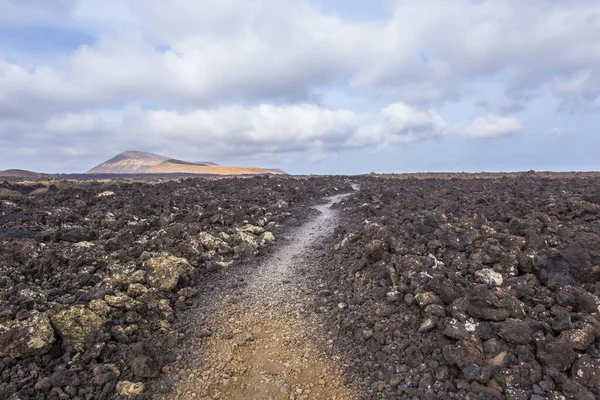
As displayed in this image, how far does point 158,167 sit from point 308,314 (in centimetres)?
13828

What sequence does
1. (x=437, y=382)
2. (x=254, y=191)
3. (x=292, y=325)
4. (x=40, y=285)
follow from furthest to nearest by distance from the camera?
(x=254, y=191) < (x=40, y=285) < (x=292, y=325) < (x=437, y=382)

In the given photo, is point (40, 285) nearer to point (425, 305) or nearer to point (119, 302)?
point (119, 302)

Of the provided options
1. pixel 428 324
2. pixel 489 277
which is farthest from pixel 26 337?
pixel 489 277

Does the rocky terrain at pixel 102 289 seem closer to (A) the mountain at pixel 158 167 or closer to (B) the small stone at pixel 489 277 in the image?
(B) the small stone at pixel 489 277

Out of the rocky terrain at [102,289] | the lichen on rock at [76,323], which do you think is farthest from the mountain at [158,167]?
the lichen on rock at [76,323]

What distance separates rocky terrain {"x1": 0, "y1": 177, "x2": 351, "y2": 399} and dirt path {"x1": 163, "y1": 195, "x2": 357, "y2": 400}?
2.33 ft

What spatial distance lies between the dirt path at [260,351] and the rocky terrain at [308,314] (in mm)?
32

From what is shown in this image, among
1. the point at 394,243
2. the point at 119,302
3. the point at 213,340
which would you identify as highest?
the point at 394,243

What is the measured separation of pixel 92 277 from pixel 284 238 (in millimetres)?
7405

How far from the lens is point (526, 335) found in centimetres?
629

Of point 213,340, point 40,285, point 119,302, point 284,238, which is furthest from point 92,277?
point 284,238

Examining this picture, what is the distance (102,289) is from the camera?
8.70m

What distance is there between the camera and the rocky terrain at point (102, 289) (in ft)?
21.2

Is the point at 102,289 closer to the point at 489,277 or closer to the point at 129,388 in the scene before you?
the point at 129,388
